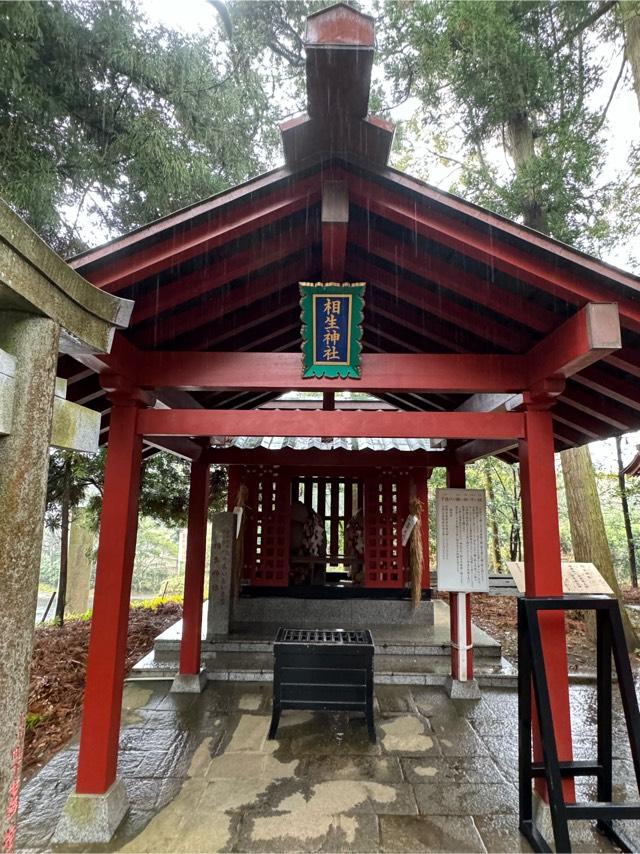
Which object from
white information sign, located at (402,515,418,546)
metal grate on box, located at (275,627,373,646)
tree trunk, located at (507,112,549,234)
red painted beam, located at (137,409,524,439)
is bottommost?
metal grate on box, located at (275,627,373,646)

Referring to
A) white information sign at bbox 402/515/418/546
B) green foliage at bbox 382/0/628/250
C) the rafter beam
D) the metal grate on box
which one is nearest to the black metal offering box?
the metal grate on box

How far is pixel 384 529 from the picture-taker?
845 centimetres

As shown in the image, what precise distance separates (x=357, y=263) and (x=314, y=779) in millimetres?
4345

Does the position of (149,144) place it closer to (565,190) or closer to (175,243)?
(175,243)

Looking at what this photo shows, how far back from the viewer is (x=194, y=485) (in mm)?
6000

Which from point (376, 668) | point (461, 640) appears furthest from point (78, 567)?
point (461, 640)

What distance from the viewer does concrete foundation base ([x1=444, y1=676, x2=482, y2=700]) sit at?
5.54 metres

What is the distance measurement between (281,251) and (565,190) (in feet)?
20.3

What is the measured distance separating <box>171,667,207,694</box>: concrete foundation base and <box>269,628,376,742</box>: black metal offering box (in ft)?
4.80

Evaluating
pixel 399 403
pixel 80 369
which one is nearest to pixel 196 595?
pixel 80 369

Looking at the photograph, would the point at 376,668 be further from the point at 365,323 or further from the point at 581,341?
the point at 581,341

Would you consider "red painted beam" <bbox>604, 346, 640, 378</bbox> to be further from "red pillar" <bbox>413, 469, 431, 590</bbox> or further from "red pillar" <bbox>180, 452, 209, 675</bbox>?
"red pillar" <bbox>413, 469, 431, 590</bbox>

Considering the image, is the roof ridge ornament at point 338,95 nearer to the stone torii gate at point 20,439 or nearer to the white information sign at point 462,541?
the stone torii gate at point 20,439

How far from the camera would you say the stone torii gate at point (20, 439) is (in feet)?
5.49
